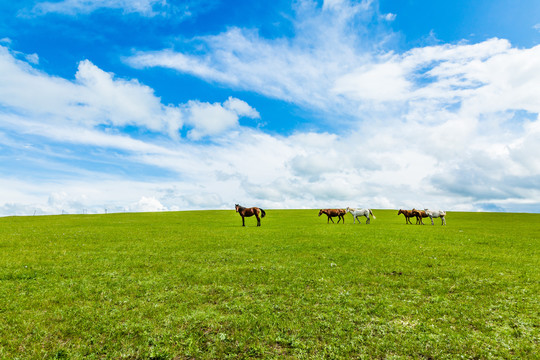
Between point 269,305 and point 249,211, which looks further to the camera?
point 249,211

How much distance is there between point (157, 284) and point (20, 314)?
4.63 metres

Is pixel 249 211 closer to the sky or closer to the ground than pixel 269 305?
closer to the sky

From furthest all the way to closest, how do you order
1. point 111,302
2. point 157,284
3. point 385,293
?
point 157,284
point 385,293
point 111,302

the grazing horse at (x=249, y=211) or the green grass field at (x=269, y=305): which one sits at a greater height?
the grazing horse at (x=249, y=211)

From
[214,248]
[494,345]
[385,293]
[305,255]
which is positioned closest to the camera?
[494,345]

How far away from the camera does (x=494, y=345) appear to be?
7.67 metres

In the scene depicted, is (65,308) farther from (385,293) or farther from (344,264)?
(344,264)

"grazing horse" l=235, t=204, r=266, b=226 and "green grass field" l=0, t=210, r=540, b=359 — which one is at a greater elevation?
"grazing horse" l=235, t=204, r=266, b=226

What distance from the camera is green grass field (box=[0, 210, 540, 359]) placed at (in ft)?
25.1

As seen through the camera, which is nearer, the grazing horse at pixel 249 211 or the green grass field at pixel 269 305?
the green grass field at pixel 269 305

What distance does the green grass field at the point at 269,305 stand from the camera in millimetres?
7637

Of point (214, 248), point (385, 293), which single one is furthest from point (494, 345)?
point (214, 248)

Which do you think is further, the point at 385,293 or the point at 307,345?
the point at 385,293

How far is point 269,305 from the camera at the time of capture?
10336 mm
